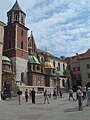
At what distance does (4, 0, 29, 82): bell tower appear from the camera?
5622 centimetres

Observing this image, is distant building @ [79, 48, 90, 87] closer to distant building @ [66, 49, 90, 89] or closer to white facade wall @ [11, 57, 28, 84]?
distant building @ [66, 49, 90, 89]

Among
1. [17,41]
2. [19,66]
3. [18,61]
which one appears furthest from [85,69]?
[17,41]

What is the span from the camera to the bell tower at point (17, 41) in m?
56.2

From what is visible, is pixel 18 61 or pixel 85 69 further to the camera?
pixel 85 69

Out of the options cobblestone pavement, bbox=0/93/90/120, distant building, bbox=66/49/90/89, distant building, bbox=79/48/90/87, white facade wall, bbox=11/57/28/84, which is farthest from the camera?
distant building, bbox=66/49/90/89

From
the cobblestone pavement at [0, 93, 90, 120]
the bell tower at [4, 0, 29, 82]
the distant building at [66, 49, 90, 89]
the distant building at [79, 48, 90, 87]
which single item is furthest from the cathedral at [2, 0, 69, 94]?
the cobblestone pavement at [0, 93, 90, 120]

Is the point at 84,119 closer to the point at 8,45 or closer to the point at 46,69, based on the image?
the point at 8,45

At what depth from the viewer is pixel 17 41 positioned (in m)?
57.7

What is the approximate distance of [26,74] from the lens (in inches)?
2331

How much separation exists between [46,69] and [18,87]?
23166 millimetres

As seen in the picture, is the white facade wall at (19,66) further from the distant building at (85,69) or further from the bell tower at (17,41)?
the distant building at (85,69)

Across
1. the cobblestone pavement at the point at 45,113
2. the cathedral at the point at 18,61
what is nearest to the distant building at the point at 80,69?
the cathedral at the point at 18,61

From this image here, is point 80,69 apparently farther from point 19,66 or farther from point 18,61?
point 18,61

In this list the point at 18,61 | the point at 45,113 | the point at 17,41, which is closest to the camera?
the point at 45,113
